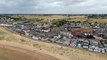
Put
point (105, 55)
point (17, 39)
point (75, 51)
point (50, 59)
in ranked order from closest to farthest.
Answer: point (50, 59) < point (105, 55) < point (75, 51) < point (17, 39)

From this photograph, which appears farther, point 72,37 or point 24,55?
point 72,37

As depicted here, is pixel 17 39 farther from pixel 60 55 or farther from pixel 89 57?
pixel 89 57

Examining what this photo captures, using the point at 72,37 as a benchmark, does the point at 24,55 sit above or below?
above

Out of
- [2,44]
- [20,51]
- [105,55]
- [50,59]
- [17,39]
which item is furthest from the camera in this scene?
[17,39]

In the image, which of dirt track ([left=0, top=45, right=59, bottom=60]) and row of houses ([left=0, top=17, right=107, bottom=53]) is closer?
dirt track ([left=0, top=45, right=59, bottom=60])

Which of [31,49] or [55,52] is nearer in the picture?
[55,52]

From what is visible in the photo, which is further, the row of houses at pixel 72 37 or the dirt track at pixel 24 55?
the row of houses at pixel 72 37

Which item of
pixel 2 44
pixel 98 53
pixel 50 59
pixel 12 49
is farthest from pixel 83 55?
pixel 2 44

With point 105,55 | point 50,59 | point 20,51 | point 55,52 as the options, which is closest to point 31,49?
point 20,51

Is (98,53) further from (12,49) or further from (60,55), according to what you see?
(12,49)
